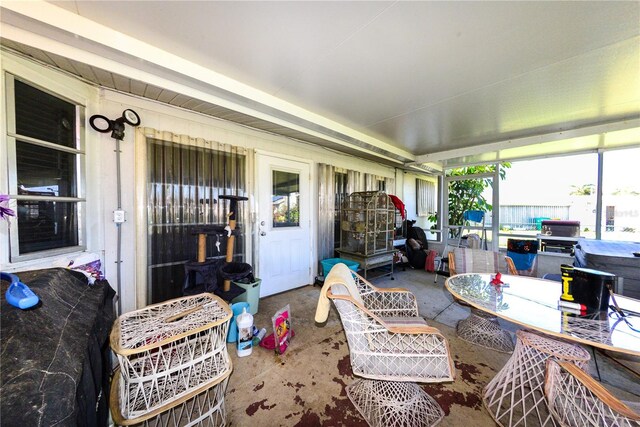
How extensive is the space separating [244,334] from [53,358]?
1.39 metres

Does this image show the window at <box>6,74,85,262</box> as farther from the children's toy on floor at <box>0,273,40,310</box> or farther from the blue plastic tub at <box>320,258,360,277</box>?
the blue plastic tub at <box>320,258,360,277</box>

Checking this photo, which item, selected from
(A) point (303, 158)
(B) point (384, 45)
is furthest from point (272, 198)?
(B) point (384, 45)

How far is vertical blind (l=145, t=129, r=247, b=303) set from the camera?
93.2 inches

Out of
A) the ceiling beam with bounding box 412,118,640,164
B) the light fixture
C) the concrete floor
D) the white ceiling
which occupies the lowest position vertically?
the concrete floor

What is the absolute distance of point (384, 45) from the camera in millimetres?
1690

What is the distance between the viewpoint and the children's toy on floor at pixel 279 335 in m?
2.04

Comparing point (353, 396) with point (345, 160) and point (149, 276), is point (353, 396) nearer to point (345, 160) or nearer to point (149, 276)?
point (149, 276)

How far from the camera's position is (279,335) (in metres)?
2.08

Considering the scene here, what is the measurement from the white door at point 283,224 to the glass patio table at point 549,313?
2309mm

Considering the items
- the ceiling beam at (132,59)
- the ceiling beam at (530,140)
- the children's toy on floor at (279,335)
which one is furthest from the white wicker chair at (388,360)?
the ceiling beam at (530,140)

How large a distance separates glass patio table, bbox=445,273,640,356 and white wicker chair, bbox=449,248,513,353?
0.61 metres

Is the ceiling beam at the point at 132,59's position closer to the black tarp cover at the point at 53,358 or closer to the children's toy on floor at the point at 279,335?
the black tarp cover at the point at 53,358

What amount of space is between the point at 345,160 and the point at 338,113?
1535 mm

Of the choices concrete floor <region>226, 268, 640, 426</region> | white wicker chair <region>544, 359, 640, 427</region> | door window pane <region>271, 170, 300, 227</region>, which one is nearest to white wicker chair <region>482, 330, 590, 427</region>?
concrete floor <region>226, 268, 640, 426</region>
